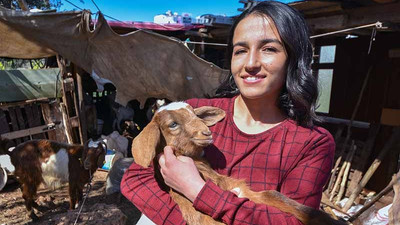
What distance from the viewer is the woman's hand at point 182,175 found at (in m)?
1.28

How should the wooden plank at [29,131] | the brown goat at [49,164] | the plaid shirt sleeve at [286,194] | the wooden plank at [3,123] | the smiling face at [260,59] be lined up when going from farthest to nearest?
the wooden plank at [29,131] < the wooden plank at [3,123] < the brown goat at [49,164] < the smiling face at [260,59] < the plaid shirt sleeve at [286,194]

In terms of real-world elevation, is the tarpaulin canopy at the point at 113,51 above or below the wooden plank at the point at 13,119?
above

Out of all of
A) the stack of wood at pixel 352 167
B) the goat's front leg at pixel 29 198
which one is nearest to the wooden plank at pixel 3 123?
the goat's front leg at pixel 29 198

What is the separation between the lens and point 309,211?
1.25 metres

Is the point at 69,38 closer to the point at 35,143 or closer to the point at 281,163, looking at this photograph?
the point at 35,143

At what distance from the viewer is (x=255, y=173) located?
1399 mm

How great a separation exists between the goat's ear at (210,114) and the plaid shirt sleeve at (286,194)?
0.42 metres

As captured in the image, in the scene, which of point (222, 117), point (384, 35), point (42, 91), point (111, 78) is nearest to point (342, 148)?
point (384, 35)

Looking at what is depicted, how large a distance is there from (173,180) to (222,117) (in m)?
0.46

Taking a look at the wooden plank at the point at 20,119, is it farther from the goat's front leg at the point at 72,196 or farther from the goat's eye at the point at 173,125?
the goat's eye at the point at 173,125

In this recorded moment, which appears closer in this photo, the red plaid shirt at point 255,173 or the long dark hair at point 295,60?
the red plaid shirt at point 255,173

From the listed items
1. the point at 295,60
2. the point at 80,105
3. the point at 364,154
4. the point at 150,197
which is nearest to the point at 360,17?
the point at 364,154

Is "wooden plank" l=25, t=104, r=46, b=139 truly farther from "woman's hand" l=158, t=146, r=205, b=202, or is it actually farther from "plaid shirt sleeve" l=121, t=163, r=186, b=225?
"woman's hand" l=158, t=146, r=205, b=202

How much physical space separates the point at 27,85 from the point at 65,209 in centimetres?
329
